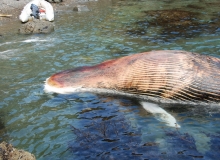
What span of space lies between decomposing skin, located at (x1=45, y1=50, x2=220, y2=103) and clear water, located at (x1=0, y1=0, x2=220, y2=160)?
242 millimetres

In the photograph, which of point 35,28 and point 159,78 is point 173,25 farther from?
point 159,78

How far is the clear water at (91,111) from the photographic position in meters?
4.83

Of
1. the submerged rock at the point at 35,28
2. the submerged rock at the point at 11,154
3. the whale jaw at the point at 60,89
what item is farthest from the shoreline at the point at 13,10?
the submerged rock at the point at 11,154

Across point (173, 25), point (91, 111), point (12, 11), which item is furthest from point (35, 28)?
point (91, 111)

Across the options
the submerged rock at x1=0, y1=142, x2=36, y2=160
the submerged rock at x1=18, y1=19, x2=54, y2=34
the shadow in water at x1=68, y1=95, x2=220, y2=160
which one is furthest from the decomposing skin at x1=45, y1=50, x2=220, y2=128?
the submerged rock at x1=18, y1=19, x2=54, y2=34

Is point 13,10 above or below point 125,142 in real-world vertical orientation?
above

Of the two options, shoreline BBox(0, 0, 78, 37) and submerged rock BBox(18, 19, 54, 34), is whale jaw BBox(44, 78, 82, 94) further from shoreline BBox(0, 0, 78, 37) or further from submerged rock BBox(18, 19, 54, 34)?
shoreline BBox(0, 0, 78, 37)

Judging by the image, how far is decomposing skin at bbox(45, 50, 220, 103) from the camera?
5.80 metres

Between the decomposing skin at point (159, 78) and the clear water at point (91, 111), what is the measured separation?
9.5 inches

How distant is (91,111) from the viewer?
20.6ft

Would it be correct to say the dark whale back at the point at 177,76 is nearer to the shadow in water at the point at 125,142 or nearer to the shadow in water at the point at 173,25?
the shadow in water at the point at 125,142

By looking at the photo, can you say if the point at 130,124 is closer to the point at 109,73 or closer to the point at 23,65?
the point at 109,73

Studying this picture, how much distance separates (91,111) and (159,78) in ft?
5.25

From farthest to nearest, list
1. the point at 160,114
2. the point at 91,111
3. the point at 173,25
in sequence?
the point at 173,25, the point at 91,111, the point at 160,114
